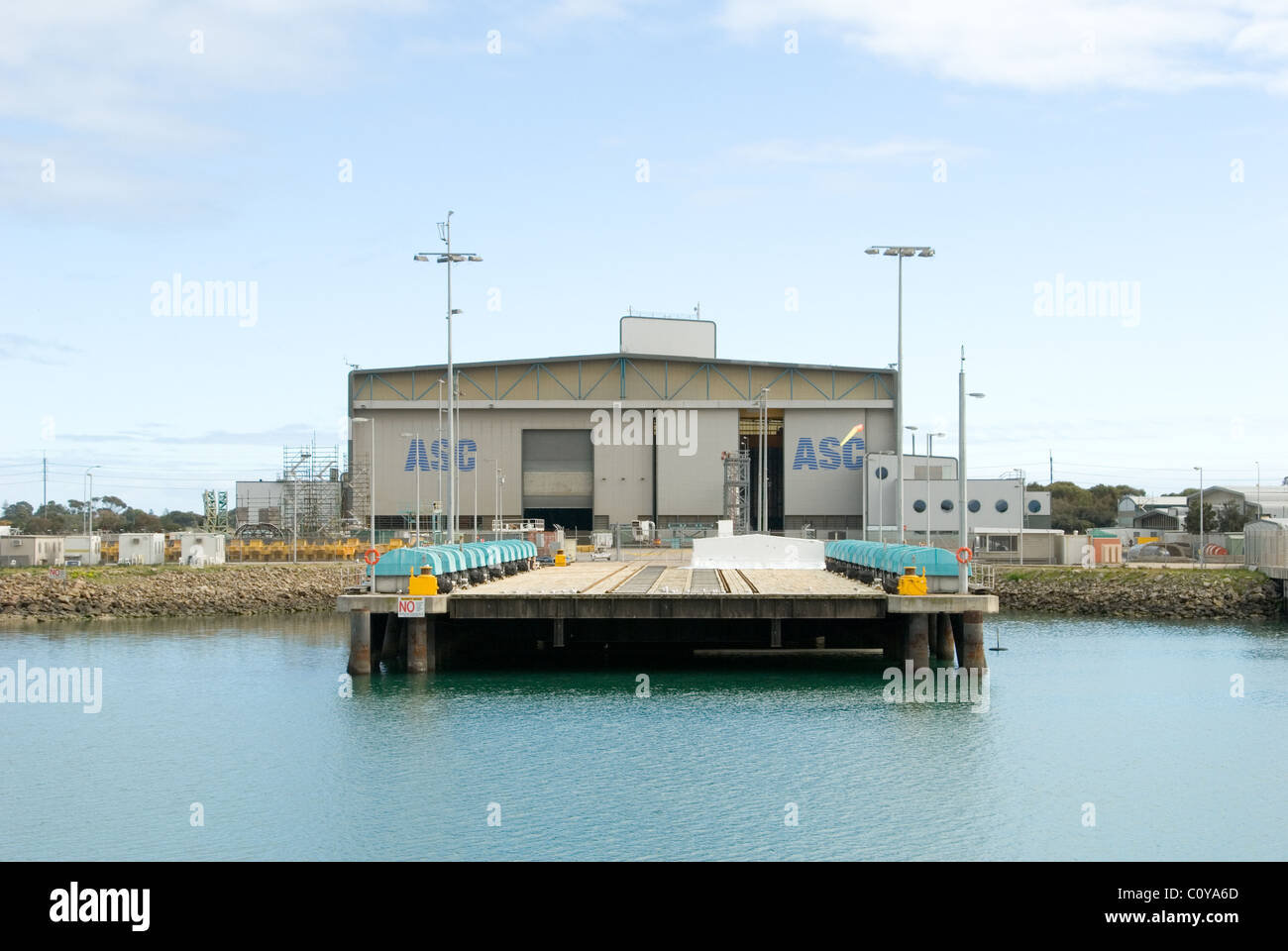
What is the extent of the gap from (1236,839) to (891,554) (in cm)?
1952

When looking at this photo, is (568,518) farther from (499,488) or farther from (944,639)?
(944,639)

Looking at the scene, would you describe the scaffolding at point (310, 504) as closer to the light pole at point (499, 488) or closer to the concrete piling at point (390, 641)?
the light pole at point (499, 488)

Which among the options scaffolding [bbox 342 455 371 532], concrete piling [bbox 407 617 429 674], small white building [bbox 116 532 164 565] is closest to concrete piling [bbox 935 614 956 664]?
concrete piling [bbox 407 617 429 674]

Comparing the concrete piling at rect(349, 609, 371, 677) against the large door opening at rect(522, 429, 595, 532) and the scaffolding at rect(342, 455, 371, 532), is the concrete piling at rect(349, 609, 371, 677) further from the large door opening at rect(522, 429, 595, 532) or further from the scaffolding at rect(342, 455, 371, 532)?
the scaffolding at rect(342, 455, 371, 532)

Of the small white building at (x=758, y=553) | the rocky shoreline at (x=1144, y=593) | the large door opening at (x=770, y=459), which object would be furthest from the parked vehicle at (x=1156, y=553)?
the small white building at (x=758, y=553)

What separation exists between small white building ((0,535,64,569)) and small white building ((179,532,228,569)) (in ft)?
26.0

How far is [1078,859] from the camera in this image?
65.8ft

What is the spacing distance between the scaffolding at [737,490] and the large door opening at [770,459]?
8.28m

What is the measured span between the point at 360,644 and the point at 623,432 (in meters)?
62.5

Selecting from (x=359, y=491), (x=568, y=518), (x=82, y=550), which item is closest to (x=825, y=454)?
(x=568, y=518)

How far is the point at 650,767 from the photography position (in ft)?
84.2

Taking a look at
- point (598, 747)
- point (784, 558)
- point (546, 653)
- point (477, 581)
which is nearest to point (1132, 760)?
point (598, 747)

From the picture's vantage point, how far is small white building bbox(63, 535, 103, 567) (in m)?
82.6

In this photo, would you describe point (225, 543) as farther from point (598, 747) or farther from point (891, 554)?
point (598, 747)
